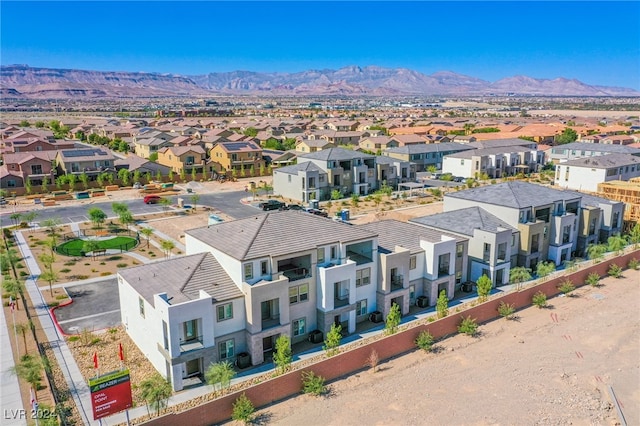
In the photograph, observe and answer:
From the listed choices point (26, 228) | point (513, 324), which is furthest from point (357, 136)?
point (513, 324)

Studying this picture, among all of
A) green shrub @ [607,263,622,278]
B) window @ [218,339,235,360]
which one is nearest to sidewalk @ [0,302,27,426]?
window @ [218,339,235,360]

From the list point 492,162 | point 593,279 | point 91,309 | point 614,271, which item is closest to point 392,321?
point 91,309

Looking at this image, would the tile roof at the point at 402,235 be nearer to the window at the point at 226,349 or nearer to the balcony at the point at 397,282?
the balcony at the point at 397,282

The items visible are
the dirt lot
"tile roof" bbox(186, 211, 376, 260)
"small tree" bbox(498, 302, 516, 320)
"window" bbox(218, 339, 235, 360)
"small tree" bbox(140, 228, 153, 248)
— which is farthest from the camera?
"small tree" bbox(140, 228, 153, 248)

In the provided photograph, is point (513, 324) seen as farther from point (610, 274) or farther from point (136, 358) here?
point (136, 358)

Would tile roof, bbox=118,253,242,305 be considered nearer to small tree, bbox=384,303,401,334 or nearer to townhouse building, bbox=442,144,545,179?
small tree, bbox=384,303,401,334

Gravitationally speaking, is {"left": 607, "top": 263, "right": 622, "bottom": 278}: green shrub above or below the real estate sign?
below

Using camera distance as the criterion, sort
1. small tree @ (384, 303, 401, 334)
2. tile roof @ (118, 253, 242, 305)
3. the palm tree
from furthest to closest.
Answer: the palm tree → small tree @ (384, 303, 401, 334) → tile roof @ (118, 253, 242, 305)
